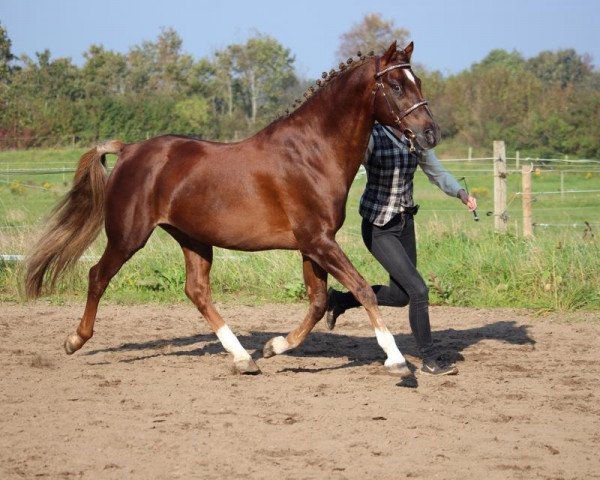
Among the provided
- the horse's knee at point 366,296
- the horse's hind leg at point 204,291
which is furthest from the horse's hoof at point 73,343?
the horse's knee at point 366,296

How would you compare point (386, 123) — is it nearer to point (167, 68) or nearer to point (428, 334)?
point (428, 334)

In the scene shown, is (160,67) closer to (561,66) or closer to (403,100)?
(561,66)

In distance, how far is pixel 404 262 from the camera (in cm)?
619

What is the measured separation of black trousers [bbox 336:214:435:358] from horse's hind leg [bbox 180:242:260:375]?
1234mm

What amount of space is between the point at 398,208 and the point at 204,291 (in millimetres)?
1679

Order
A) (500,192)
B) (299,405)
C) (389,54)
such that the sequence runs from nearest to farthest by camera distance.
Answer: (299,405) < (389,54) < (500,192)

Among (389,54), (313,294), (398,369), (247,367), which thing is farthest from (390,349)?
(389,54)

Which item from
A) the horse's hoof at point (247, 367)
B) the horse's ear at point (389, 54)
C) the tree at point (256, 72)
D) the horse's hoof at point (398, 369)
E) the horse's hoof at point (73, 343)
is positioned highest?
the tree at point (256, 72)

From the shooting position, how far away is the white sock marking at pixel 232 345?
6.57m

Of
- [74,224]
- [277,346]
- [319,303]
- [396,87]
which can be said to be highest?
[396,87]

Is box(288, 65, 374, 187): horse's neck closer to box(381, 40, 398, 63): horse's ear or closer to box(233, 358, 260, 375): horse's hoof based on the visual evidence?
box(381, 40, 398, 63): horse's ear

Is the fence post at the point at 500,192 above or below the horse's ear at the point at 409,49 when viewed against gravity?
below

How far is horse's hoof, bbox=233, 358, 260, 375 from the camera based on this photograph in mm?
6496

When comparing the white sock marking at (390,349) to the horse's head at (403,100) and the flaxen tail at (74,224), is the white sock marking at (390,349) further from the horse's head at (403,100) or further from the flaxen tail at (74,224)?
the flaxen tail at (74,224)
